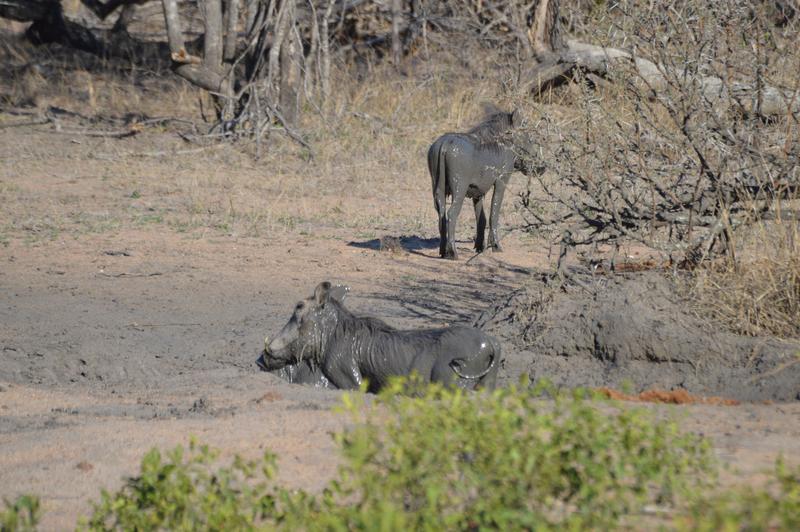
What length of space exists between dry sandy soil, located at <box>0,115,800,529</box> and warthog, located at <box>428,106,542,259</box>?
0.41 m

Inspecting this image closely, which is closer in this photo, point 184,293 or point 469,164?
point 184,293

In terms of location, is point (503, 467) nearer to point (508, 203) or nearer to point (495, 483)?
point (495, 483)

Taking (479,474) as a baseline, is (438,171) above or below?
above

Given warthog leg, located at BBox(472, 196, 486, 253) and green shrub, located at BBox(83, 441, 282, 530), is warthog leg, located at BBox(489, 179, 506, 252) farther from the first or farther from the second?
green shrub, located at BBox(83, 441, 282, 530)

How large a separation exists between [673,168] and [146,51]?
1363 cm

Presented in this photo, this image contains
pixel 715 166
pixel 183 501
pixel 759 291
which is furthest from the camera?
pixel 715 166

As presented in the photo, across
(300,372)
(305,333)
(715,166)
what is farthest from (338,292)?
(715,166)

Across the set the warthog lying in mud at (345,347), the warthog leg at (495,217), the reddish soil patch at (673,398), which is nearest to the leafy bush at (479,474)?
the reddish soil patch at (673,398)

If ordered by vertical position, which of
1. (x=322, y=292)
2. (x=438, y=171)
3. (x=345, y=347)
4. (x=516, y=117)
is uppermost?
(x=516, y=117)

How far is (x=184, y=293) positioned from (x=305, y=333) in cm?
250

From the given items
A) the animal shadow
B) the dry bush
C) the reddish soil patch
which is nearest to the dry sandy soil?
the animal shadow

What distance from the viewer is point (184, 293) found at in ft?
29.9

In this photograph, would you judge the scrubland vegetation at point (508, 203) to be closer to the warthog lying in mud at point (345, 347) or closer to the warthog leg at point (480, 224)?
the warthog lying in mud at point (345, 347)

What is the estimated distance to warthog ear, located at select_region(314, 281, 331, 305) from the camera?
22.6ft
